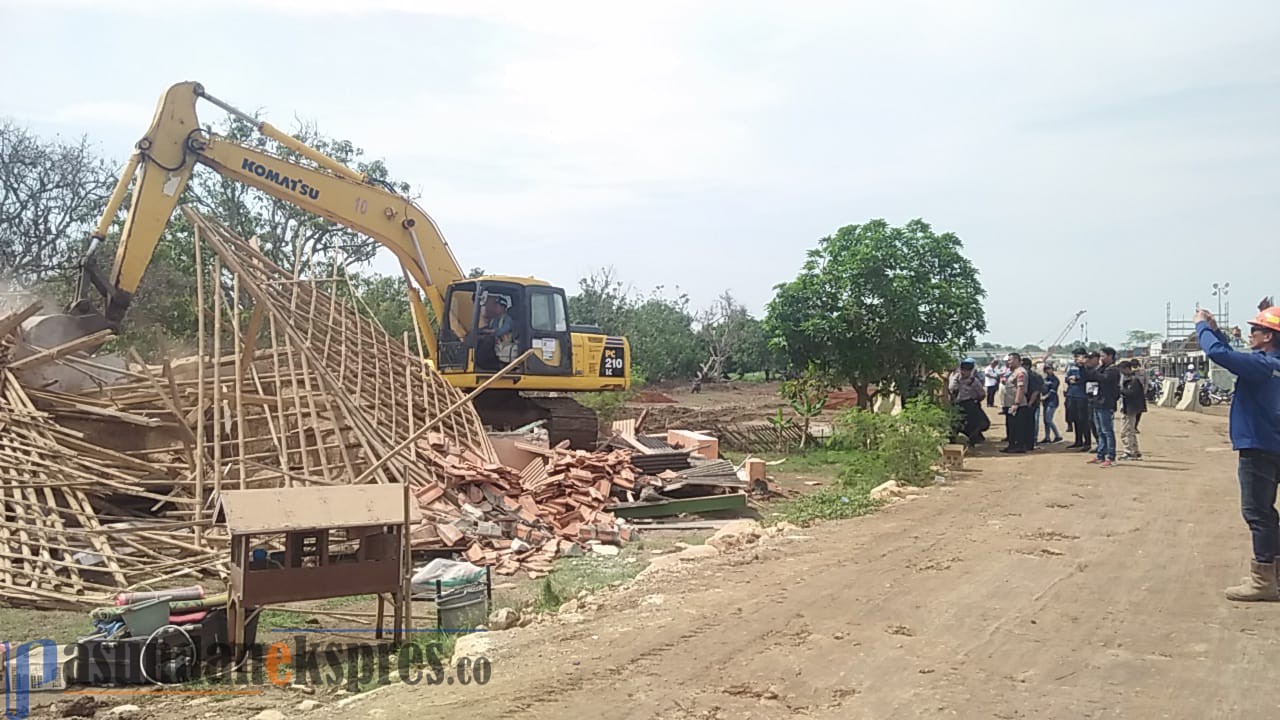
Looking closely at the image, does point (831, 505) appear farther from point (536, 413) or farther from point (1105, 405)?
point (536, 413)

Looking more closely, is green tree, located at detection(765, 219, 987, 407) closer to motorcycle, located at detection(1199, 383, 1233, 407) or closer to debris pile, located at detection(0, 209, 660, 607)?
debris pile, located at detection(0, 209, 660, 607)

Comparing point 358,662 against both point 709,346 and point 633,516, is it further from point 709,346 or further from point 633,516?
point 709,346

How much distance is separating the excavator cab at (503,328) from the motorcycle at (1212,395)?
2515 cm

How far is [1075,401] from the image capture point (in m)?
17.1

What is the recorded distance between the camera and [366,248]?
3092 cm

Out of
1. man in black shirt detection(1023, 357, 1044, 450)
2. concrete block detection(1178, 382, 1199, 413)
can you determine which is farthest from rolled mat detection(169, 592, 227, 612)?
concrete block detection(1178, 382, 1199, 413)

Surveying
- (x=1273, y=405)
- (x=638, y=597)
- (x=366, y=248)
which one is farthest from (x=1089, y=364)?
(x=366, y=248)

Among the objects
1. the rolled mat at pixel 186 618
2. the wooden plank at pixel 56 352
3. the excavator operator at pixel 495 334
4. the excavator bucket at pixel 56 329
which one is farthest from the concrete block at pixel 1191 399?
the rolled mat at pixel 186 618

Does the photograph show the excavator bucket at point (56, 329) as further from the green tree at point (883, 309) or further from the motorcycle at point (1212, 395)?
the motorcycle at point (1212, 395)

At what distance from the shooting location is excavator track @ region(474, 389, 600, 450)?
51.6ft

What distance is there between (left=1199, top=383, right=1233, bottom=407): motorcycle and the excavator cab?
25.1 metres

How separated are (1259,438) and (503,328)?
1093cm

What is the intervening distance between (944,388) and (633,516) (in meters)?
9.13

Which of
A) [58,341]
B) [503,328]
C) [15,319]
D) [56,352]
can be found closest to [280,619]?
[56,352]
